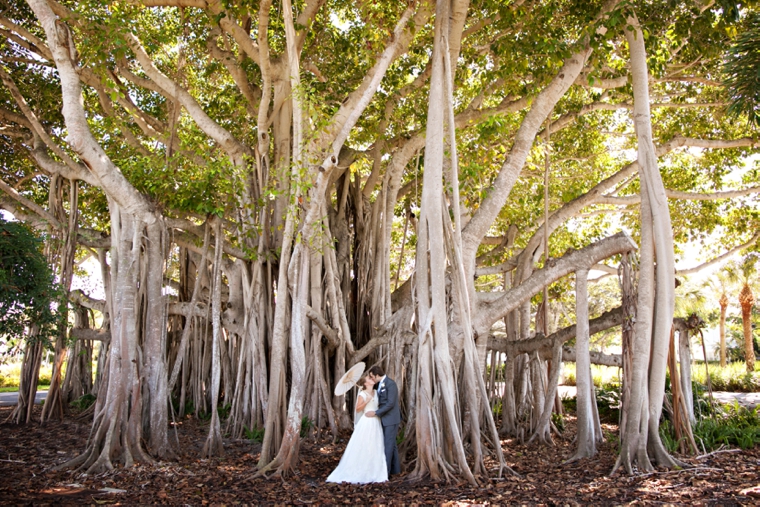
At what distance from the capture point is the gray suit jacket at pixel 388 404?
512 centimetres

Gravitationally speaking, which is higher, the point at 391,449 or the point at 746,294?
the point at 746,294

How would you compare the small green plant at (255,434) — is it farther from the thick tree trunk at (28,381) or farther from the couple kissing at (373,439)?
the thick tree trunk at (28,381)

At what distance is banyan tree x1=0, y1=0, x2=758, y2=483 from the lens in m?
5.23

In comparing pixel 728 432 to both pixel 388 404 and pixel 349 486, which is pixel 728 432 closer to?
pixel 388 404

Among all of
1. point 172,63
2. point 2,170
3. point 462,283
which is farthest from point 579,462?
point 2,170

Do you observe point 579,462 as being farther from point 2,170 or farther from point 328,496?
point 2,170

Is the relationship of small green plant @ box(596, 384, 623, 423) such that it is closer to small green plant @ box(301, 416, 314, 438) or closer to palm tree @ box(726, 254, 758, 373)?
small green plant @ box(301, 416, 314, 438)

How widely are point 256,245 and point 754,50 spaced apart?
4879 mm

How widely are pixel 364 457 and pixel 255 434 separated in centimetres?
184

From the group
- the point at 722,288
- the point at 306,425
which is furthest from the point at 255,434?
the point at 722,288

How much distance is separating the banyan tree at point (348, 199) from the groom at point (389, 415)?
197mm

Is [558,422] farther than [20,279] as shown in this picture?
Yes

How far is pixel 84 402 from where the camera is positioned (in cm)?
887

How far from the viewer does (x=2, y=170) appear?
29.9ft
